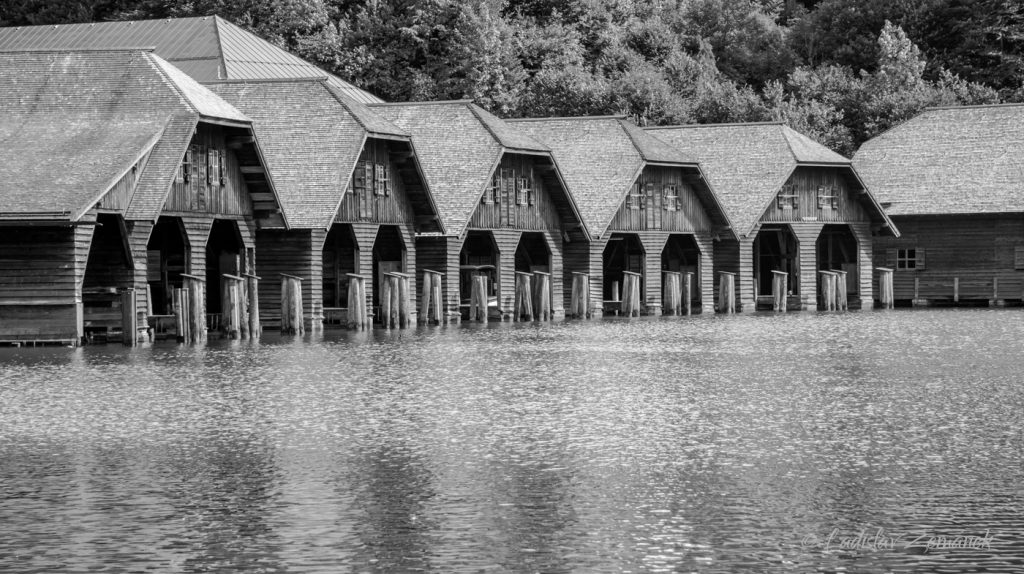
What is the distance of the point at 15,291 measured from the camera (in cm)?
4609

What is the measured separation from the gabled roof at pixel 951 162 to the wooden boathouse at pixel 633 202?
11705 mm

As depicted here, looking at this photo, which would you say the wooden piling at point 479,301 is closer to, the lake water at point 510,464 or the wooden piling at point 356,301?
the wooden piling at point 356,301

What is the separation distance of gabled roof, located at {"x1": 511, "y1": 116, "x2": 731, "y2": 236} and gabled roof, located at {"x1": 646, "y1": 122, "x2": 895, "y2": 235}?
2.06m

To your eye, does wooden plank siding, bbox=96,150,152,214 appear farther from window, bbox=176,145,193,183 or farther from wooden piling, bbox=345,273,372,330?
wooden piling, bbox=345,273,372,330

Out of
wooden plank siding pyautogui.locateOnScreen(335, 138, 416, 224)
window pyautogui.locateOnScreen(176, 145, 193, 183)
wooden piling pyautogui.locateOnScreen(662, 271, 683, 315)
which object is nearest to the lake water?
window pyautogui.locateOnScreen(176, 145, 193, 183)

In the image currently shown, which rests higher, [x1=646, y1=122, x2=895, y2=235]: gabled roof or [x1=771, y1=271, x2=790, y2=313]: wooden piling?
[x1=646, y1=122, x2=895, y2=235]: gabled roof

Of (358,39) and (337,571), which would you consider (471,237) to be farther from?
(337,571)

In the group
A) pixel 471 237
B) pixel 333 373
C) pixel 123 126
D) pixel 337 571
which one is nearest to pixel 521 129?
pixel 471 237

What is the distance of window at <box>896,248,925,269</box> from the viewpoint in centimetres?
8219

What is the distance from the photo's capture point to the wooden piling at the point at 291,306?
53.2 meters

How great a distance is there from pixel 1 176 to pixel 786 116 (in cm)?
5590

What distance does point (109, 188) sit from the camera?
45906mm

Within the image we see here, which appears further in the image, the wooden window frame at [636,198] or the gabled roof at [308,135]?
the wooden window frame at [636,198]

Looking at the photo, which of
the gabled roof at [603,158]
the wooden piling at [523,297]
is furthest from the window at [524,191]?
the wooden piling at [523,297]
